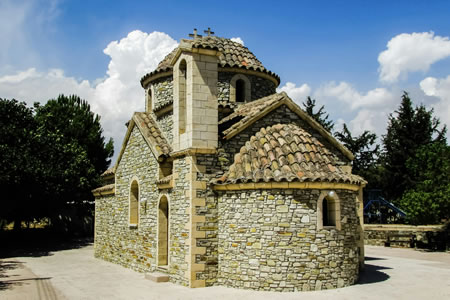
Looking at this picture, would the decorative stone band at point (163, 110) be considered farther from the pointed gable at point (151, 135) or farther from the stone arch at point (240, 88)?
the stone arch at point (240, 88)

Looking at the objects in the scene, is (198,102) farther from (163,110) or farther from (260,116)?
(163,110)

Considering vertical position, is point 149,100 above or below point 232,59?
below

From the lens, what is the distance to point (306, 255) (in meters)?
11.3

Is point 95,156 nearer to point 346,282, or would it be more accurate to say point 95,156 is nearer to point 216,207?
point 216,207

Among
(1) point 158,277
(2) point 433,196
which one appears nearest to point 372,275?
(1) point 158,277

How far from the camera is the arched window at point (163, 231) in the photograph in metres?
14.1

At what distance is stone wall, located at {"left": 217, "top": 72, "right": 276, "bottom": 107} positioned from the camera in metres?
16.9

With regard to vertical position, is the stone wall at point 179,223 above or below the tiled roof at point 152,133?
below

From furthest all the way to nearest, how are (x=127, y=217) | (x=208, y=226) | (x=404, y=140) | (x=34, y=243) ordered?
1. (x=404, y=140)
2. (x=34, y=243)
3. (x=127, y=217)
4. (x=208, y=226)

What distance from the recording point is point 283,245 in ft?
37.1

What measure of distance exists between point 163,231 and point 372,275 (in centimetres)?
718

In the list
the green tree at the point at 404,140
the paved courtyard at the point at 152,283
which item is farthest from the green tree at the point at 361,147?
the paved courtyard at the point at 152,283


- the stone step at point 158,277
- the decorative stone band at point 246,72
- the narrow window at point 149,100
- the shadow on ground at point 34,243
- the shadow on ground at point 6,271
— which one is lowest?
the shadow on ground at point 34,243

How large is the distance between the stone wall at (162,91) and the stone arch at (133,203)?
3.36 metres
